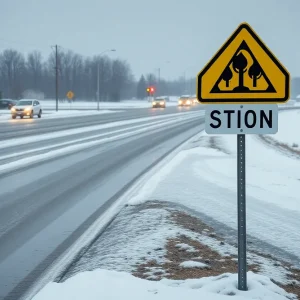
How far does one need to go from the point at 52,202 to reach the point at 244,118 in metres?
6.33

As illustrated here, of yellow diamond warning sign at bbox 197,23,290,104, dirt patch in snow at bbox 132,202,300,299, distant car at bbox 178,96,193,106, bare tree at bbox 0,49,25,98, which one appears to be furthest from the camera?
bare tree at bbox 0,49,25,98

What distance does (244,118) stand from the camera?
4.57m

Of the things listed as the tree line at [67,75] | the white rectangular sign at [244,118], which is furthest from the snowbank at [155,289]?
the tree line at [67,75]

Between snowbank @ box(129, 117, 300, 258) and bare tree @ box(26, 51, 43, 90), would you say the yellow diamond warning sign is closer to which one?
snowbank @ box(129, 117, 300, 258)

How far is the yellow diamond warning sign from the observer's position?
4.45 metres

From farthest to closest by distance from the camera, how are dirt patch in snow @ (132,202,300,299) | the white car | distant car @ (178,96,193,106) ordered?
distant car @ (178,96,193,106)
the white car
dirt patch in snow @ (132,202,300,299)

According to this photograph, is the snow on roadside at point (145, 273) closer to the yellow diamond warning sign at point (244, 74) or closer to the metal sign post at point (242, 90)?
the metal sign post at point (242, 90)

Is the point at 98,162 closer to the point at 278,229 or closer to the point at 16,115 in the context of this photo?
the point at 278,229

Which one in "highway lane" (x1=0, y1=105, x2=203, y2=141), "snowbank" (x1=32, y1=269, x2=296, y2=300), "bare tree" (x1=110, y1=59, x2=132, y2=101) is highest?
"bare tree" (x1=110, y1=59, x2=132, y2=101)

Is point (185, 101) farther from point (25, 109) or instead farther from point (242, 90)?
point (242, 90)

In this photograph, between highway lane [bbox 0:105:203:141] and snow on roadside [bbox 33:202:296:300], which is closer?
snow on roadside [bbox 33:202:296:300]

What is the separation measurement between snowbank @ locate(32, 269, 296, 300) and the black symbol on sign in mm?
1772

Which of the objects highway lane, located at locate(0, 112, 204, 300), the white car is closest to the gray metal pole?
highway lane, located at locate(0, 112, 204, 300)

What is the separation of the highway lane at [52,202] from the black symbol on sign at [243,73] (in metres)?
2.98
